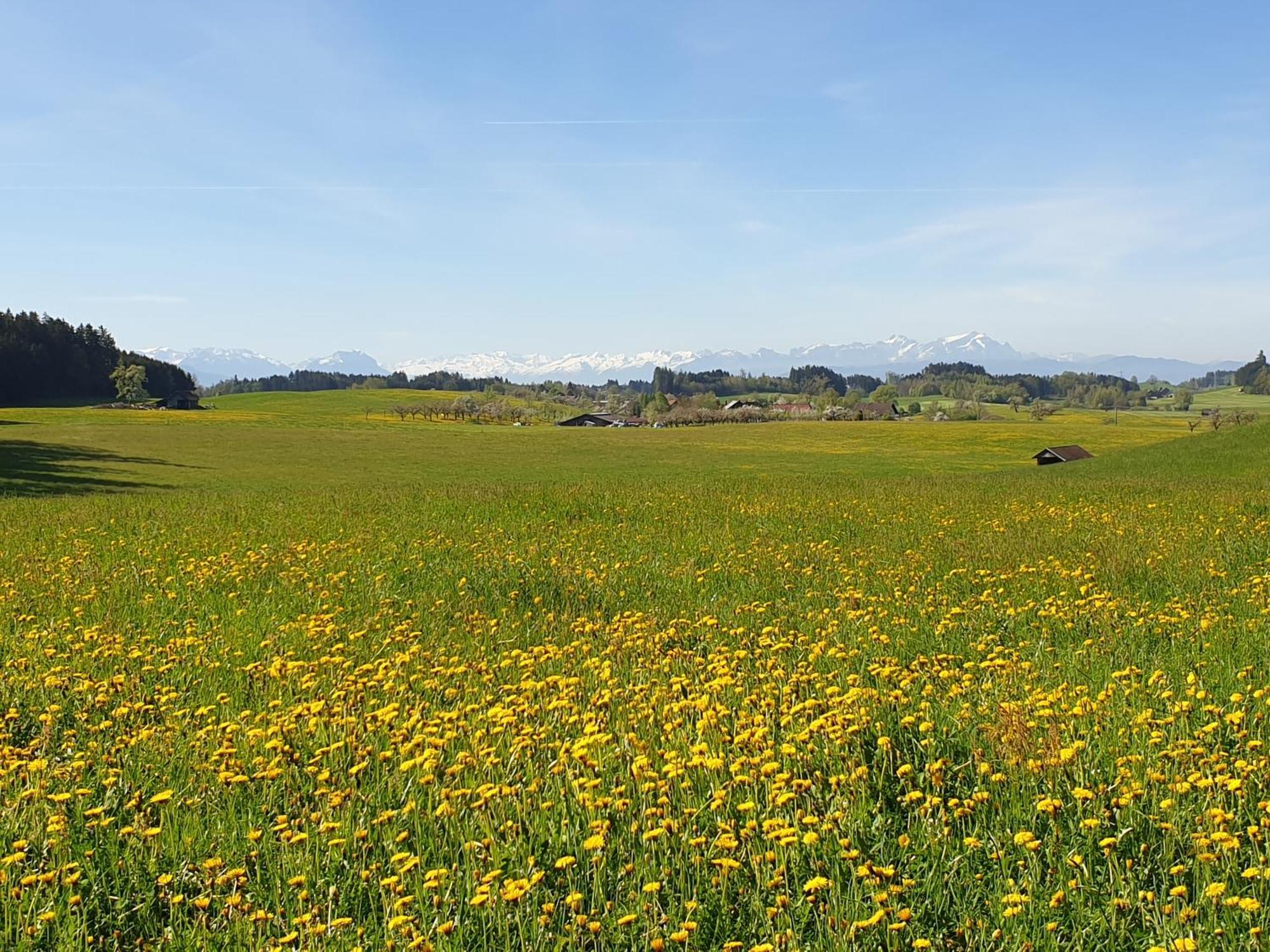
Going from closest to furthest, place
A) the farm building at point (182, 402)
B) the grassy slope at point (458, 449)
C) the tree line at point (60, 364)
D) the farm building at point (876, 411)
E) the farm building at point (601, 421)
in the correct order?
the grassy slope at point (458, 449) < the tree line at point (60, 364) < the farm building at point (601, 421) < the farm building at point (182, 402) < the farm building at point (876, 411)

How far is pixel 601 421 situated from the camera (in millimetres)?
161000

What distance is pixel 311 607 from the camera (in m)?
10.1

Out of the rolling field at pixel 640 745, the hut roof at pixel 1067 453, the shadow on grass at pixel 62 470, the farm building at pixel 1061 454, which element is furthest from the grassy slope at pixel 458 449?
the rolling field at pixel 640 745

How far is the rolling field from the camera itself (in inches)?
147

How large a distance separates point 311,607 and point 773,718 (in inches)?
250

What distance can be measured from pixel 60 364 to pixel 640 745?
182004 millimetres

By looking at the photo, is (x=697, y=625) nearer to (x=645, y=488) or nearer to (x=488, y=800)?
(x=488, y=800)

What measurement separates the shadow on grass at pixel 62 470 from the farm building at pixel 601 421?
321 feet

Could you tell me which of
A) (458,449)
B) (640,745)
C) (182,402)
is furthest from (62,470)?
(182,402)

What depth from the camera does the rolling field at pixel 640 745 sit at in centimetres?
374

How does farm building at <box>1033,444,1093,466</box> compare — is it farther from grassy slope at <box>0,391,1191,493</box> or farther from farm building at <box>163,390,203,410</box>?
farm building at <box>163,390,203,410</box>

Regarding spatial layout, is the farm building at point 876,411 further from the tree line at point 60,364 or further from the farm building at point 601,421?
the tree line at point 60,364

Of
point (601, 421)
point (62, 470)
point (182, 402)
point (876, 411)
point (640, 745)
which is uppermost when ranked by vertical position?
point (182, 402)

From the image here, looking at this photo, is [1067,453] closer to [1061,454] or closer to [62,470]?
[1061,454]
